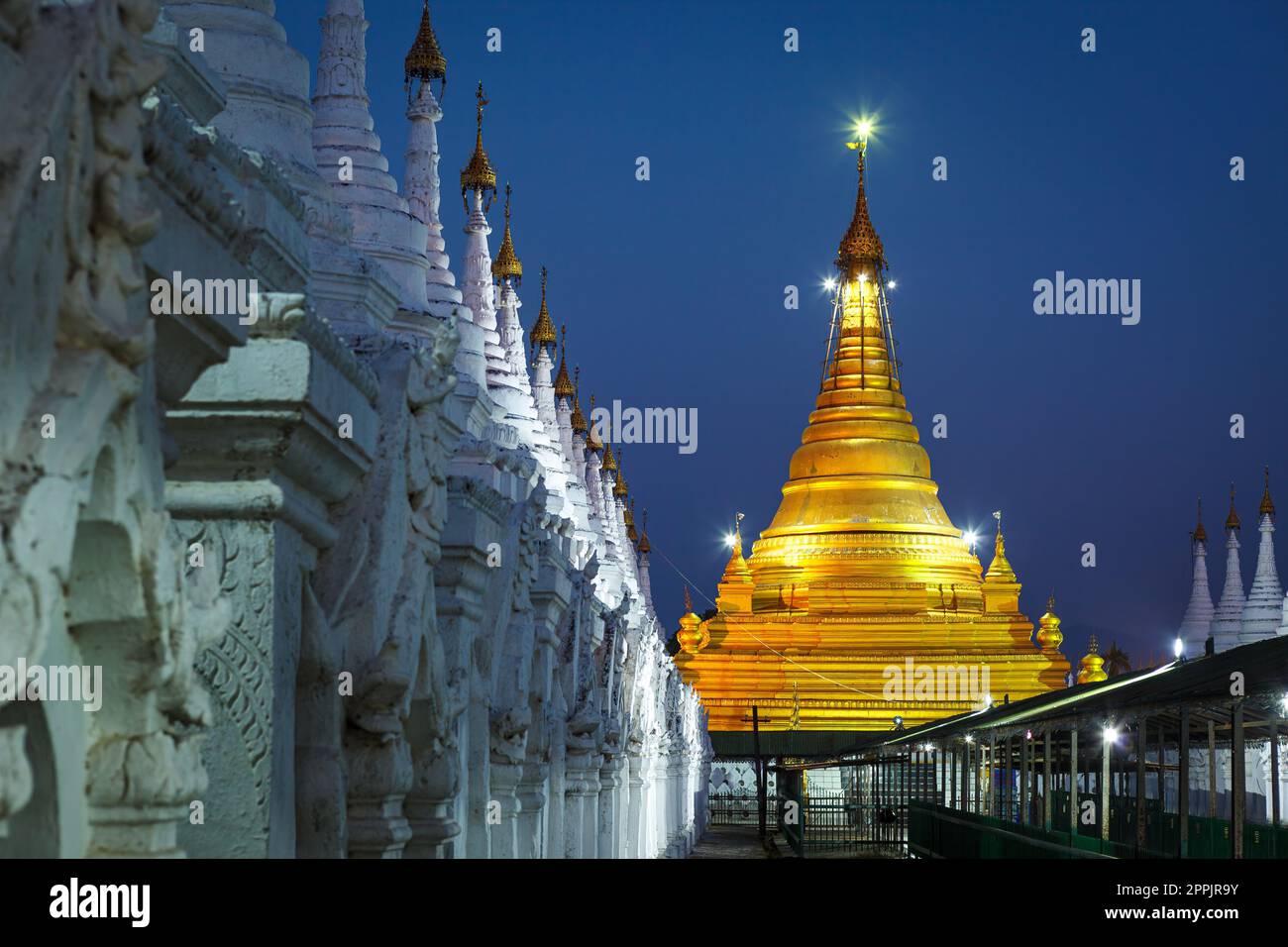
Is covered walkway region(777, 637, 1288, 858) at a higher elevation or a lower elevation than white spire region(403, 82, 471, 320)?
lower

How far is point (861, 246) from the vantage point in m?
79.1

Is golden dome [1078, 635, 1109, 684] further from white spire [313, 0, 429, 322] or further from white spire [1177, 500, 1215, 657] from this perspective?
white spire [313, 0, 429, 322]

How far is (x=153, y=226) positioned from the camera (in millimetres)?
4301

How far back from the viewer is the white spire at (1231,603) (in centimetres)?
7281

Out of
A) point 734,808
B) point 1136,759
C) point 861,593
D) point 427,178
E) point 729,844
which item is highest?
point 427,178

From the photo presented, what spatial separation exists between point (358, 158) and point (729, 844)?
37.3m

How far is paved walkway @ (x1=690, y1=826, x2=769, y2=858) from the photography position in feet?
138

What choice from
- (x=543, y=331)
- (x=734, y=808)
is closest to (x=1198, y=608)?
(x=734, y=808)

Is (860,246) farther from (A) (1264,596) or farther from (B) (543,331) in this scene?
(B) (543,331)

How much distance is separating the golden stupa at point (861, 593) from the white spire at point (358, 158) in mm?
51999

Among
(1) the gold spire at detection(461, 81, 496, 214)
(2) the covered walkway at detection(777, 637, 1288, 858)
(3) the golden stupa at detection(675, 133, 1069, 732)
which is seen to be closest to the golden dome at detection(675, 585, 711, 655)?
(3) the golden stupa at detection(675, 133, 1069, 732)

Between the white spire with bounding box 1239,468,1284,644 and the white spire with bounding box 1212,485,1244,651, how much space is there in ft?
2.37
